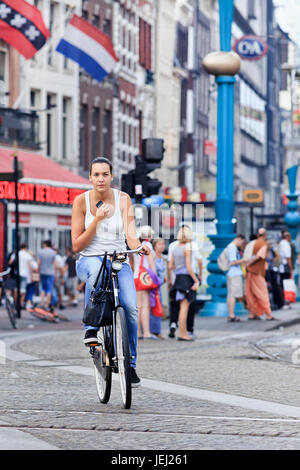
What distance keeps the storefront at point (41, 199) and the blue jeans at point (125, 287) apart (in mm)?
23193

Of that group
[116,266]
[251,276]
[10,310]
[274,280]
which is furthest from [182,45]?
[116,266]

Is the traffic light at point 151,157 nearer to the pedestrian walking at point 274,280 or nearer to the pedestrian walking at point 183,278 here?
the pedestrian walking at point 183,278

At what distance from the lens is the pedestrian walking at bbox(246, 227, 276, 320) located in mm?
26219

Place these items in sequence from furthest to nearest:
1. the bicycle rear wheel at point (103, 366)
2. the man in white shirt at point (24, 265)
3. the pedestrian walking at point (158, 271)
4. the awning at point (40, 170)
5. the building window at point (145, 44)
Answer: the building window at point (145, 44)
the awning at point (40, 170)
the man in white shirt at point (24, 265)
the pedestrian walking at point (158, 271)
the bicycle rear wheel at point (103, 366)

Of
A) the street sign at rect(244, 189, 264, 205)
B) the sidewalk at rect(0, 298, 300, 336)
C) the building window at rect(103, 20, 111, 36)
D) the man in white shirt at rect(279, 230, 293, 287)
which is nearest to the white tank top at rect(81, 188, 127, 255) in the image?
the sidewalk at rect(0, 298, 300, 336)

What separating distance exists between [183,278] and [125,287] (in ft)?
33.6

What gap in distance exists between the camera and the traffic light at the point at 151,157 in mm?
23547

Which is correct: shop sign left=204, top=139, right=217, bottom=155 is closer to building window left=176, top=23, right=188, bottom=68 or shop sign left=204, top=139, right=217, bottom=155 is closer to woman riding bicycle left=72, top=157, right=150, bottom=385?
building window left=176, top=23, right=188, bottom=68

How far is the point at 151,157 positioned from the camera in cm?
2377

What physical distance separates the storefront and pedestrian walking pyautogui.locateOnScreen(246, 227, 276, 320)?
28.1 feet

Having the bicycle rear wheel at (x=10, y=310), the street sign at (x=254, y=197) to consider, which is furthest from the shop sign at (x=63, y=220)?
the bicycle rear wheel at (x=10, y=310)

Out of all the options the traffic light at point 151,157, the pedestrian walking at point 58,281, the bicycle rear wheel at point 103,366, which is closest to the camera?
the bicycle rear wheel at point 103,366

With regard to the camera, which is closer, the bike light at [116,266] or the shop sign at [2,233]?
the bike light at [116,266]
